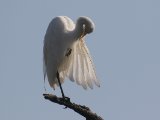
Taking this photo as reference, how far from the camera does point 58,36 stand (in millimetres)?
13188

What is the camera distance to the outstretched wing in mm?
13055

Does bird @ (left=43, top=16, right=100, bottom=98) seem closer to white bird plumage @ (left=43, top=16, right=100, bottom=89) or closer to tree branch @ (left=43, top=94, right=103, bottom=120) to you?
white bird plumage @ (left=43, top=16, right=100, bottom=89)

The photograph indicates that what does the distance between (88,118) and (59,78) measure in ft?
9.12

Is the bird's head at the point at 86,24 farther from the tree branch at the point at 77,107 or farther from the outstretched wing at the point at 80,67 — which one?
the tree branch at the point at 77,107

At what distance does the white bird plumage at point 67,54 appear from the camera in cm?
1292

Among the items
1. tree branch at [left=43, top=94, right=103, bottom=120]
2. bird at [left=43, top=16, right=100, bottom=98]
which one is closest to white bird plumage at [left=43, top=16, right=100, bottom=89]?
bird at [left=43, top=16, right=100, bottom=98]

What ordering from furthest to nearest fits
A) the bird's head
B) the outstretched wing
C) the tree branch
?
the outstretched wing, the bird's head, the tree branch

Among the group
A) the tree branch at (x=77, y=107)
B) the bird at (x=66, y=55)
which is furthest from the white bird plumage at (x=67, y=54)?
the tree branch at (x=77, y=107)

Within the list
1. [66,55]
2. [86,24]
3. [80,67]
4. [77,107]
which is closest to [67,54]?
[66,55]

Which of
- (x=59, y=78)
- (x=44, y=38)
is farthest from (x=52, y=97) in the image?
(x=44, y=38)

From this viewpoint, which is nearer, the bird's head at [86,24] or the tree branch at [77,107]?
the tree branch at [77,107]

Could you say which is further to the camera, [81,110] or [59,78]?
[59,78]

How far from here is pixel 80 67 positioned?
13336 millimetres

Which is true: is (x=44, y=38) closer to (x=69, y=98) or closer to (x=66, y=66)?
(x=66, y=66)
